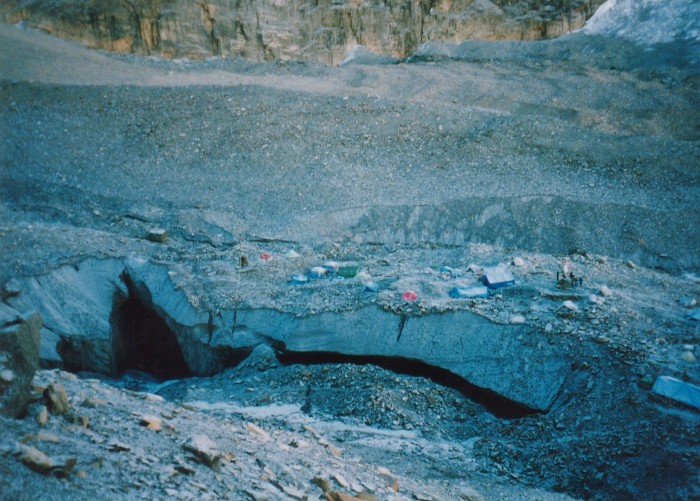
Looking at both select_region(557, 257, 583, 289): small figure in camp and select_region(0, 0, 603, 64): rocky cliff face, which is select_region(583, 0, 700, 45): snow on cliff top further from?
select_region(557, 257, 583, 289): small figure in camp

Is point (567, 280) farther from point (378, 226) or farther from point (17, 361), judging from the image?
point (17, 361)

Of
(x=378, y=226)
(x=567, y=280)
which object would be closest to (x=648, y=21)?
(x=378, y=226)

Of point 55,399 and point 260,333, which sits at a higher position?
point 55,399

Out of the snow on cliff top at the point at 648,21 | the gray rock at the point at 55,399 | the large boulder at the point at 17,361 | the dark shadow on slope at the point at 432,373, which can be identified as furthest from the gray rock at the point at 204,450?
the snow on cliff top at the point at 648,21

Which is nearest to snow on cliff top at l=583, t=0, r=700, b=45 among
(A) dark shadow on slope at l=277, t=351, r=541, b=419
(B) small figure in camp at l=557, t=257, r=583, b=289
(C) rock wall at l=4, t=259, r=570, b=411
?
(B) small figure in camp at l=557, t=257, r=583, b=289

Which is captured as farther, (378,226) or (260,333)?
(378,226)

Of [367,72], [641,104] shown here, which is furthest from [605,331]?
[367,72]
